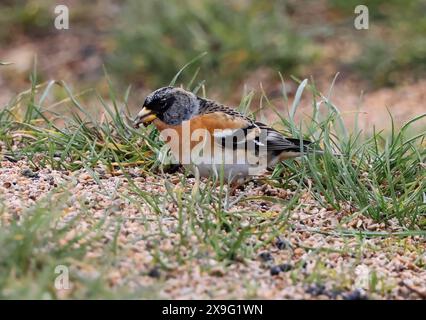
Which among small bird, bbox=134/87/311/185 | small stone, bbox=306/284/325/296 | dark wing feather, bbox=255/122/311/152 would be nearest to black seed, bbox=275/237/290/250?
small stone, bbox=306/284/325/296

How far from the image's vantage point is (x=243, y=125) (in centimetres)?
518

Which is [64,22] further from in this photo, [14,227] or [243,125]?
[14,227]

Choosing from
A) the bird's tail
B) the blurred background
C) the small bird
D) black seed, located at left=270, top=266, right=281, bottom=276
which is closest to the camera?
black seed, located at left=270, top=266, right=281, bottom=276

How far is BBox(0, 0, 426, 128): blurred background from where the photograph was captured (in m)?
8.57

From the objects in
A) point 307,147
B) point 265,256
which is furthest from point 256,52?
point 265,256

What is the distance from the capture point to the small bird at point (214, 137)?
16.2 feet

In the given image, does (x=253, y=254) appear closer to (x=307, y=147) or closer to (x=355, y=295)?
(x=355, y=295)

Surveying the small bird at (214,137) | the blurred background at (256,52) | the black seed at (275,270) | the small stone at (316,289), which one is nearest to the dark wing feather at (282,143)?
the small bird at (214,137)

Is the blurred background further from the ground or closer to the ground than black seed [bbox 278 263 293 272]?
further from the ground

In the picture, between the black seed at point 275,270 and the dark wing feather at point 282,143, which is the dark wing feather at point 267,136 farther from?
the black seed at point 275,270

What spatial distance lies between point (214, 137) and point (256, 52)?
3901 mm

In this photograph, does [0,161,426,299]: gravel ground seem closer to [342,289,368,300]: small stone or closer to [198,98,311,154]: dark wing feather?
[342,289,368,300]: small stone

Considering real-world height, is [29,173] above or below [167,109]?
below

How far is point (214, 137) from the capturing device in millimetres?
5066
